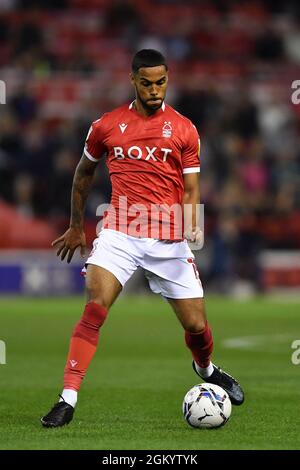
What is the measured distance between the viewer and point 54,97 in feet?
78.2

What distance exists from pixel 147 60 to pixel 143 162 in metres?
0.65

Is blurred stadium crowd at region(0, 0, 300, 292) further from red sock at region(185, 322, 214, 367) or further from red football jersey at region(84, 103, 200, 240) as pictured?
red football jersey at region(84, 103, 200, 240)

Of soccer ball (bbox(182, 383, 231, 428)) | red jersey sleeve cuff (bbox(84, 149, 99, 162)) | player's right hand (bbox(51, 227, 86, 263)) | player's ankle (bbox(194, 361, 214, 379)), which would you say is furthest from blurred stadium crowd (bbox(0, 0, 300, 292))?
soccer ball (bbox(182, 383, 231, 428))

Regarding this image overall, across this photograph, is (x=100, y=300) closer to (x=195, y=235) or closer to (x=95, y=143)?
(x=195, y=235)

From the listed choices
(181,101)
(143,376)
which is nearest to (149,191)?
(143,376)

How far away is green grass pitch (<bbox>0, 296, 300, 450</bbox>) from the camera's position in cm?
716

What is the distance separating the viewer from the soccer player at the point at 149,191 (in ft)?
26.2

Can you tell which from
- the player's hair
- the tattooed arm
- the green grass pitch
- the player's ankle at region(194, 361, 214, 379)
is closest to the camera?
the green grass pitch

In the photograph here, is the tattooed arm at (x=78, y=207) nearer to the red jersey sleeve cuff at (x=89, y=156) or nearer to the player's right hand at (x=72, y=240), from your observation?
the player's right hand at (x=72, y=240)

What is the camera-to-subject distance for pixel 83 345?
25.3 feet

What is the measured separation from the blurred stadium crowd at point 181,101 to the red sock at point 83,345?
12377 millimetres

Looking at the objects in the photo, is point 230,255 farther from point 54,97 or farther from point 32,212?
point 54,97
